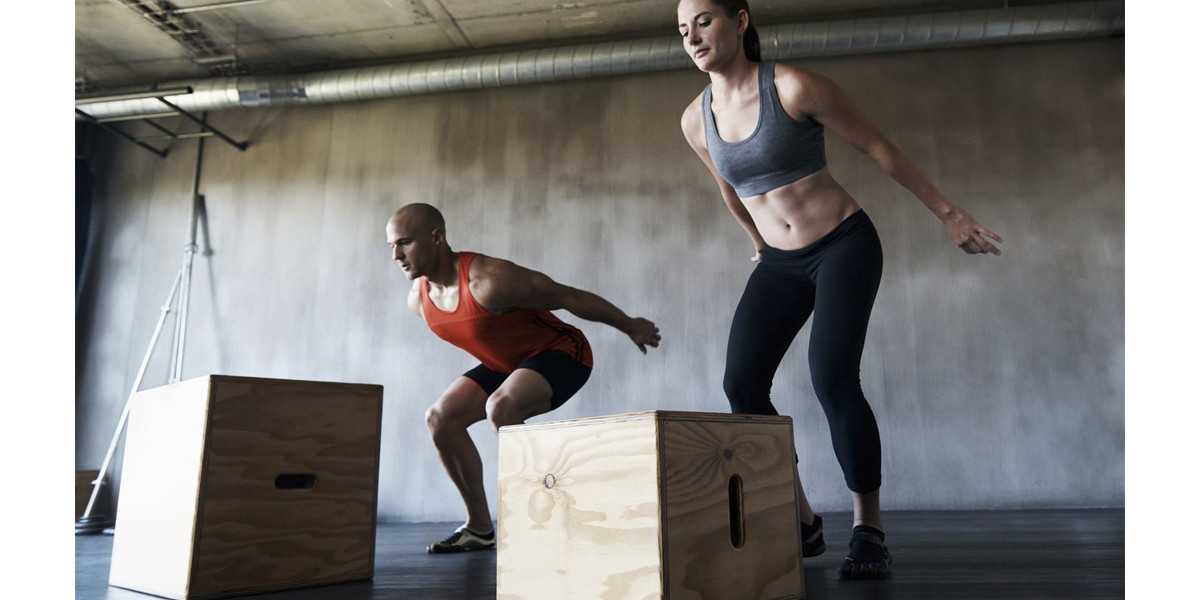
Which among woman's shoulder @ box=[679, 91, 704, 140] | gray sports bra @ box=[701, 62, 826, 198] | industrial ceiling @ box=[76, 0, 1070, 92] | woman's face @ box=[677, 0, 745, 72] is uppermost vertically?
industrial ceiling @ box=[76, 0, 1070, 92]

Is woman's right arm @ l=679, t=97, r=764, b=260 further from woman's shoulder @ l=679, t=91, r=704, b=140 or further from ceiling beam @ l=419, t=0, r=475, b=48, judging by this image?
ceiling beam @ l=419, t=0, r=475, b=48

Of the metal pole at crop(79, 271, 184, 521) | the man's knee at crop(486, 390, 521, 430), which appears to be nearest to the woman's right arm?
the man's knee at crop(486, 390, 521, 430)

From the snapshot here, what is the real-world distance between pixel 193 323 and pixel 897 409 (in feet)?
14.8

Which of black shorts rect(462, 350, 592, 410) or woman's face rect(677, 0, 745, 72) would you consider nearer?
woman's face rect(677, 0, 745, 72)

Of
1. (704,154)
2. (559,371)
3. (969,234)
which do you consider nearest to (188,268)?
(559,371)

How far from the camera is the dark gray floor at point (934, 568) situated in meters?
1.69

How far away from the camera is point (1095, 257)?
14.7ft

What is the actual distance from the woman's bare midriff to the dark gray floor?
83cm

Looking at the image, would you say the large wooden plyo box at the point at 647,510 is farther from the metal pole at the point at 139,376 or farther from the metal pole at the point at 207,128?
the metal pole at the point at 207,128

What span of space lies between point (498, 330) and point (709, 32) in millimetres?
1231

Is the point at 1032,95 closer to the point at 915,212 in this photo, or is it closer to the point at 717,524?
the point at 915,212

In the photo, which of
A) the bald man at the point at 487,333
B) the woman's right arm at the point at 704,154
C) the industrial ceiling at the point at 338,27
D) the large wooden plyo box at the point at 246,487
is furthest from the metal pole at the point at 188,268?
the woman's right arm at the point at 704,154

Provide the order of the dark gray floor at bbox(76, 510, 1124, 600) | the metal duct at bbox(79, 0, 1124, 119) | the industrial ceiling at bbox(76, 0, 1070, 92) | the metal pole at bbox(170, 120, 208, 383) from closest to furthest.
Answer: the dark gray floor at bbox(76, 510, 1124, 600) → the metal duct at bbox(79, 0, 1124, 119) → the industrial ceiling at bbox(76, 0, 1070, 92) → the metal pole at bbox(170, 120, 208, 383)

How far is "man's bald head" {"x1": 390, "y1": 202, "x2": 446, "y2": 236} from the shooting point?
276cm
